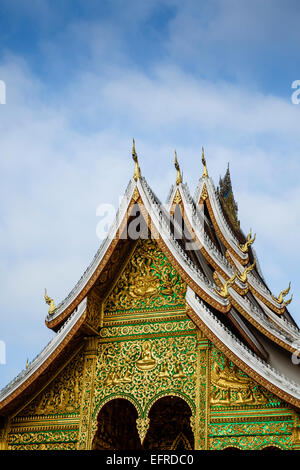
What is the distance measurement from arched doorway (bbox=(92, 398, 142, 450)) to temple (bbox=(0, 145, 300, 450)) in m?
0.02

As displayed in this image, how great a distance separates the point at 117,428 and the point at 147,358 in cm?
151

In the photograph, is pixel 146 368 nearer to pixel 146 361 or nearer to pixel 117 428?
pixel 146 361

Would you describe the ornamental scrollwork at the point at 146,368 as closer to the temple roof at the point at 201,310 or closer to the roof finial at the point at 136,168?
the temple roof at the point at 201,310

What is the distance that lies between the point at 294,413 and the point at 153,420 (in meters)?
3.17

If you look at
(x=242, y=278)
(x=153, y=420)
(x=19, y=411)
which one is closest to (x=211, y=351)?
(x=242, y=278)

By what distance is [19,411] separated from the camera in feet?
33.7

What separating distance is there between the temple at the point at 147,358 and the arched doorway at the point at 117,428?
20mm

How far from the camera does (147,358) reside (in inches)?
391

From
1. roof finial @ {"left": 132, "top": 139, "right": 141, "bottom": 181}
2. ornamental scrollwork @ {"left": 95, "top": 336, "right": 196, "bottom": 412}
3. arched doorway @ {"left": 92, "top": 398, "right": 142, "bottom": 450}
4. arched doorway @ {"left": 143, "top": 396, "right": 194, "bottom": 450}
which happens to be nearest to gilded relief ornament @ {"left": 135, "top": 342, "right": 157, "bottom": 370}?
ornamental scrollwork @ {"left": 95, "top": 336, "right": 196, "bottom": 412}

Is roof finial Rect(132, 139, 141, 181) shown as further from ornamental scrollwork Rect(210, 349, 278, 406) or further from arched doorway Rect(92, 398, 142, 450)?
arched doorway Rect(92, 398, 142, 450)

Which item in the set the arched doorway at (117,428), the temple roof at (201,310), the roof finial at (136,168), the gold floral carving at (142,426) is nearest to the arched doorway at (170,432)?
the arched doorway at (117,428)

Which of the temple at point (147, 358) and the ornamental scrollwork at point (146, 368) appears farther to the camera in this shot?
the ornamental scrollwork at point (146, 368)

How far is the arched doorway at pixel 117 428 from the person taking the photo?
9.99 meters

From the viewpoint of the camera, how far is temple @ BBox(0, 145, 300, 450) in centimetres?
909
